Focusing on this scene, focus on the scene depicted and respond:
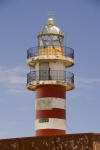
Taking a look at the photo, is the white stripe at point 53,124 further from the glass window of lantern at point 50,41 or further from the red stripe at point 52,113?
the glass window of lantern at point 50,41

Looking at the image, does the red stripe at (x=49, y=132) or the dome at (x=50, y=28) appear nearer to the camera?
the red stripe at (x=49, y=132)

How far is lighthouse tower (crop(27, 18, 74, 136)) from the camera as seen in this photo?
2814 centimetres

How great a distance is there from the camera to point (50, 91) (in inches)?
1126

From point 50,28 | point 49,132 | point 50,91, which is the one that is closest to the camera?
point 49,132

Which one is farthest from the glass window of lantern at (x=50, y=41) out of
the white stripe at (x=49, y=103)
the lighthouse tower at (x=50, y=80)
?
the white stripe at (x=49, y=103)

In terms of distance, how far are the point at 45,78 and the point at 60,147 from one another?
362 inches

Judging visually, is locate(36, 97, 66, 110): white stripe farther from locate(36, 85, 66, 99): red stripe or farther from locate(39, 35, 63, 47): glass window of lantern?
locate(39, 35, 63, 47): glass window of lantern

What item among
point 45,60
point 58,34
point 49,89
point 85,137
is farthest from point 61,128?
point 85,137

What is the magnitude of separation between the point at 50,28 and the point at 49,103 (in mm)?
5321

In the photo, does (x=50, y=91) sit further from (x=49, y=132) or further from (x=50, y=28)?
(x=50, y=28)

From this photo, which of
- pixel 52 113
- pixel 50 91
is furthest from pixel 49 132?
pixel 50 91

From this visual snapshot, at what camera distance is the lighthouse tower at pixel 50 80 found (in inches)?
1108

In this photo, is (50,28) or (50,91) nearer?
(50,91)

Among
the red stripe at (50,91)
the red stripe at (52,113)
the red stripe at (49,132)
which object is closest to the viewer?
the red stripe at (49,132)
